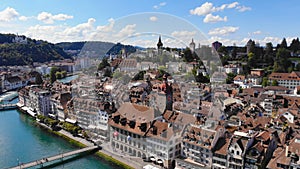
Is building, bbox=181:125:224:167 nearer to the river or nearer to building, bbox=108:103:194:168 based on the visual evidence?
building, bbox=108:103:194:168

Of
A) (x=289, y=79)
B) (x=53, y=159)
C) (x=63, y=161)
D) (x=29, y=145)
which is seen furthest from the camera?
(x=289, y=79)

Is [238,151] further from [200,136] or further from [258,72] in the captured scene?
[258,72]

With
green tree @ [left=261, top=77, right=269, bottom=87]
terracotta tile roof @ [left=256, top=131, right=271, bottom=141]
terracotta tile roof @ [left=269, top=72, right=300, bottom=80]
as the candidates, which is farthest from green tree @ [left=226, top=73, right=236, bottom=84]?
terracotta tile roof @ [left=256, top=131, right=271, bottom=141]

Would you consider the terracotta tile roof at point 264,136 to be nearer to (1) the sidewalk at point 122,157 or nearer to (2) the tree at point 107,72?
(1) the sidewalk at point 122,157

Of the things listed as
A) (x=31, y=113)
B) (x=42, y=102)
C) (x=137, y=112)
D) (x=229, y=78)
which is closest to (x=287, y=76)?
(x=229, y=78)

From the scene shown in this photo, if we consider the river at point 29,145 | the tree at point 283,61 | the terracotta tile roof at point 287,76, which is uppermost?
the tree at point 283,61

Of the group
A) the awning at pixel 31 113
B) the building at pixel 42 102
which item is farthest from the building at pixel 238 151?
the awning at pixel 31 113

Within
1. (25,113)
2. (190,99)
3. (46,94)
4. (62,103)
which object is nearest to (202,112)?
(190,99)
